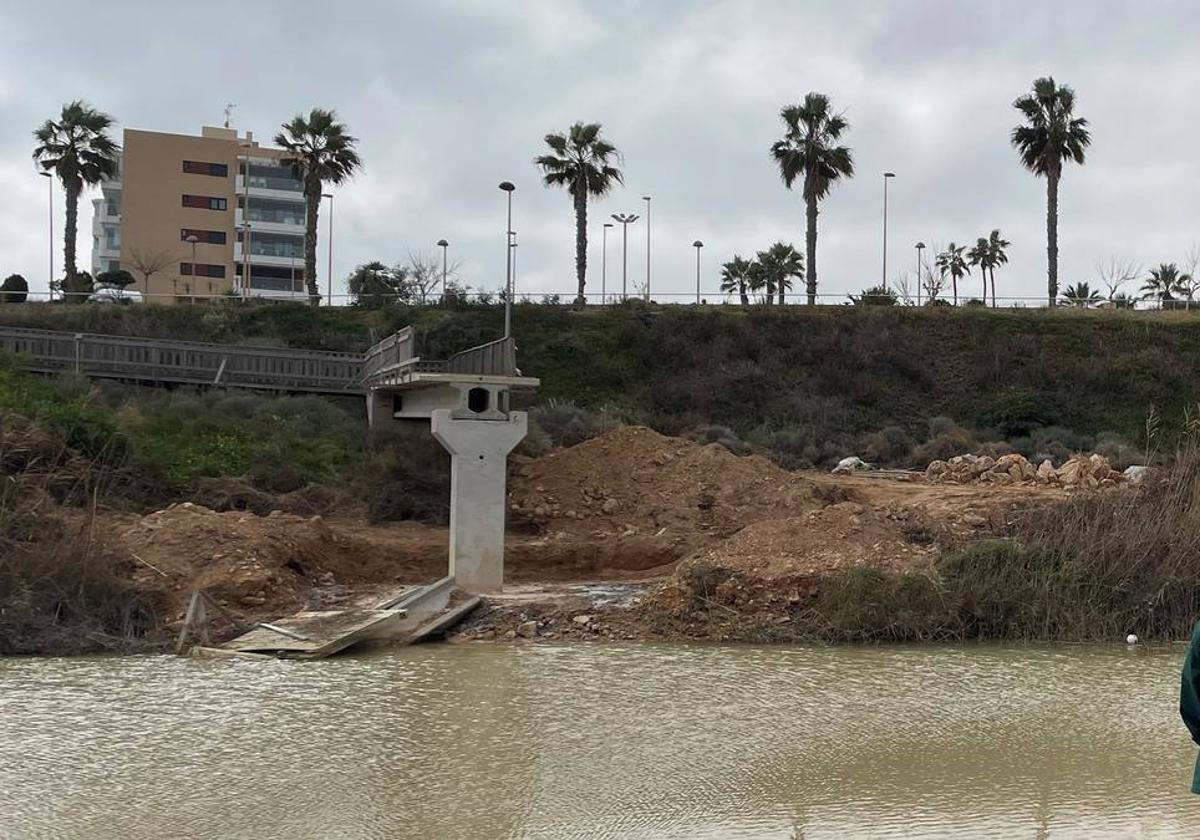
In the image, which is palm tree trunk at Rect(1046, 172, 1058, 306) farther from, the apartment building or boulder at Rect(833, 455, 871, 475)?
the apartment building

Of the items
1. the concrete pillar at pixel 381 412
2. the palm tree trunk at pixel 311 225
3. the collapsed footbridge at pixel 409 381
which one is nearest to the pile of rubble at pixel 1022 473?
the collapsed footbridge at pixel 409 381

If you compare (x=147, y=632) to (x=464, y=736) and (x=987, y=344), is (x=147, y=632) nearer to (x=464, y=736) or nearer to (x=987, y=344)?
(x=464, y=736)

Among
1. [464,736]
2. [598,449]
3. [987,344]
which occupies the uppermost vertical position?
[987,344]

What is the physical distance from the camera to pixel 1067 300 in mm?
62375

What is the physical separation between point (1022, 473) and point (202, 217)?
67032 millimetres

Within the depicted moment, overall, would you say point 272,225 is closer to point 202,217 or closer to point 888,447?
point 202,217

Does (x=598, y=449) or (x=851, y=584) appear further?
(x=598, y=449)

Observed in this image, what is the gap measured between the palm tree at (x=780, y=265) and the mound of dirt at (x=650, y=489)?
5274 cm

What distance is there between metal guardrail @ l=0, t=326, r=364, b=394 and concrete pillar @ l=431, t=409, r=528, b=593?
13539 millimetres

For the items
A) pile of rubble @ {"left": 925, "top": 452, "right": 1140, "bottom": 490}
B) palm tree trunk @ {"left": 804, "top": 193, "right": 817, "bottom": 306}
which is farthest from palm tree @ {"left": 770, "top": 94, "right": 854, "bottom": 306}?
pile of rubble @ {"left": 925, "top": 452, "right": 1140, "bottom": 490}

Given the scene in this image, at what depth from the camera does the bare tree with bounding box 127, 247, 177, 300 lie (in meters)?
75.4

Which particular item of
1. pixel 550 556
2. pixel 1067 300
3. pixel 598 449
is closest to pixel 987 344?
pixel 1067 300

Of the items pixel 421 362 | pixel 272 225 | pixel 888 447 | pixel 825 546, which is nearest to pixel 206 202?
pixel 272 225

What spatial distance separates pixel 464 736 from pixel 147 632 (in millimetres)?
7340
